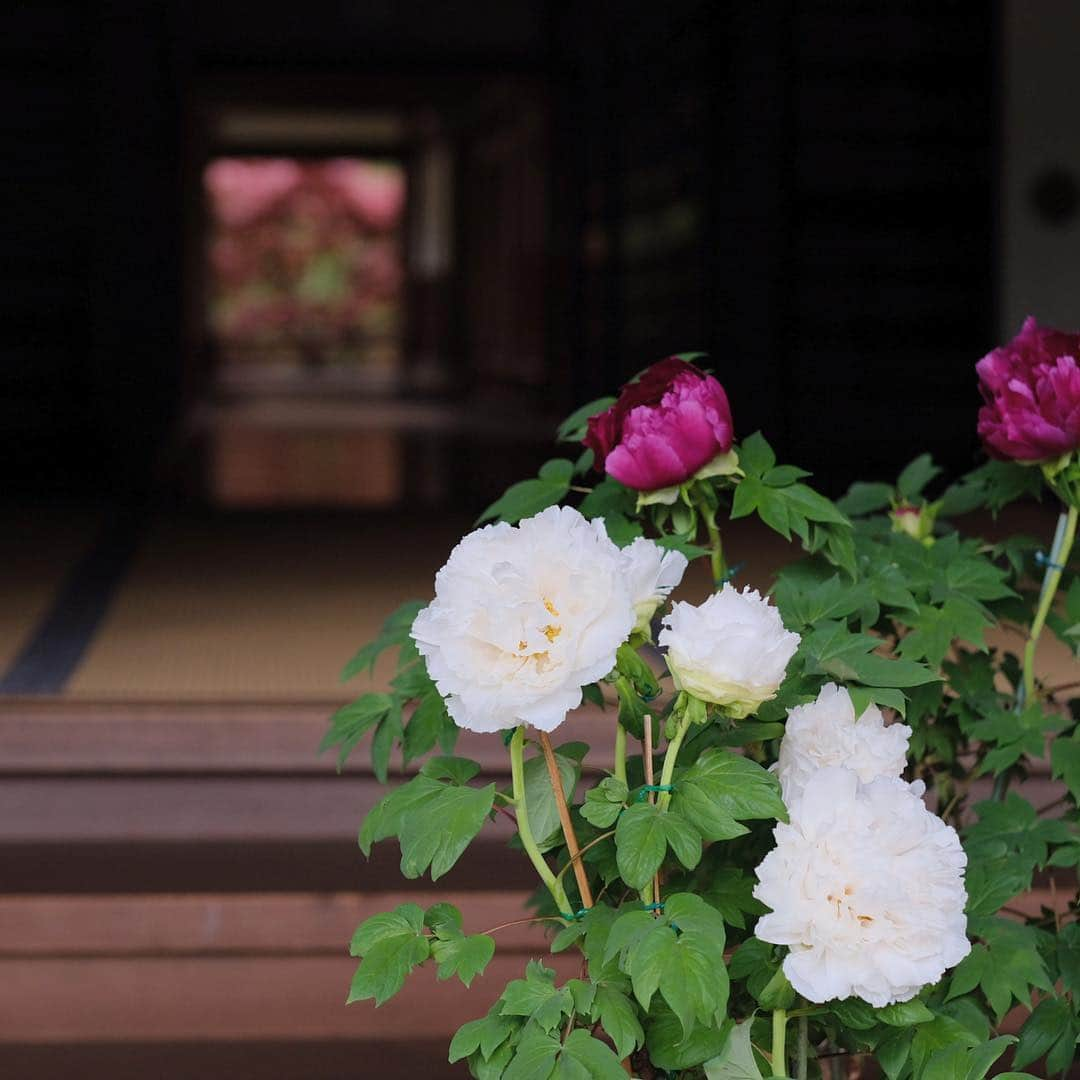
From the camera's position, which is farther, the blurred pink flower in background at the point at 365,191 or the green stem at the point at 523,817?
the blurred pink flower in background at the point at 365,191

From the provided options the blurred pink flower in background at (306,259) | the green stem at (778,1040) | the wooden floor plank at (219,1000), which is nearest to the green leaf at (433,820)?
the green stem at (778,1040)

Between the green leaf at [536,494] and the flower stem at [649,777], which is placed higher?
the green leaf at [536,494]

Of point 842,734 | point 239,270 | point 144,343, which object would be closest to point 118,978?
point 842,734

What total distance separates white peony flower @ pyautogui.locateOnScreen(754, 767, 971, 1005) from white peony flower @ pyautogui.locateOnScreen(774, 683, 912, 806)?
9 cm

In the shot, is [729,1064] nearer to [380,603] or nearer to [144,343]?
[380,603]

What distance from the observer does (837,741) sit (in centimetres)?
100

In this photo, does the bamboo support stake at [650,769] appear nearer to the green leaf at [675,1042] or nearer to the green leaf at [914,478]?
the green leaf at [675,1042]

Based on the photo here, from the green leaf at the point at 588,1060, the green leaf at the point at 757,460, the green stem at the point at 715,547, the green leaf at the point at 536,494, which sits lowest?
the green leaf at the point at 588,1060

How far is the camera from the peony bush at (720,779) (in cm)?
89

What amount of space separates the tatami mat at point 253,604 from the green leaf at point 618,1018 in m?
1.41

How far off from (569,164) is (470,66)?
0.84m

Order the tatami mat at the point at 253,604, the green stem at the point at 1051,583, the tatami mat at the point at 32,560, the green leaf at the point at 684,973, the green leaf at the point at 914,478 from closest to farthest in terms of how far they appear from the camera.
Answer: the green leaf at the point at 684,973 < the green stem at the point at 1051,583 < the green leaf at the point at 914,478 < the tatami mat at the point at 253,604 < the tatami mat at the point at 32,560

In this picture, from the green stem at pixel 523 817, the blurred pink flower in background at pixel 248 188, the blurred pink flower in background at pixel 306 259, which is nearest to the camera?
the green stem at pixel 523 817

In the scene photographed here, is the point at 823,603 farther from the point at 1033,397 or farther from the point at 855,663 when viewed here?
the point at 1033,397
